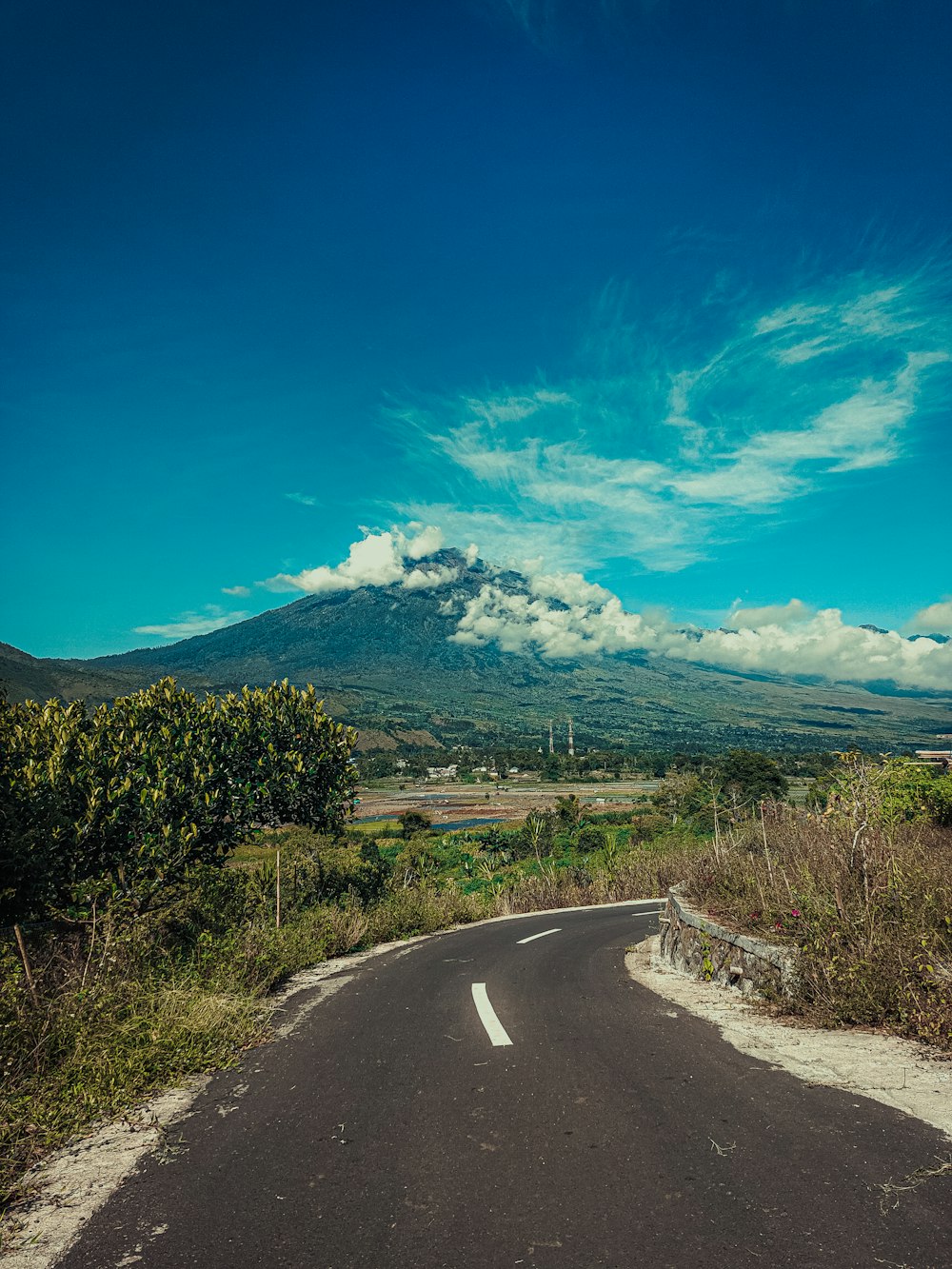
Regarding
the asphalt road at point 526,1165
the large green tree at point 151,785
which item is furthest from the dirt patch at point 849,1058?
the large green tree at point 151,785

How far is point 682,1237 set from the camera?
10.6 ft

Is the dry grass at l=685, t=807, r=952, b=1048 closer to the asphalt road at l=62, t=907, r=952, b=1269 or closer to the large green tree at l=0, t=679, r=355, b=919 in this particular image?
the asphalt road at l=62, t=907, r=952, b=1269

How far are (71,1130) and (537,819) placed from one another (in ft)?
274

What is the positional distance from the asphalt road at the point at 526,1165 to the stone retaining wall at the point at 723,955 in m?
1.18

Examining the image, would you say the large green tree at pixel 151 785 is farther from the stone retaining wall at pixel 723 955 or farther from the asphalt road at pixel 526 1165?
the stone retaining wall at pixel 723 955

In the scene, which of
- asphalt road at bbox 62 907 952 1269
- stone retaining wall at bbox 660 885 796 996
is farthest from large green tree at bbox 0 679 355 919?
stone retaining wall at bbox 660 885 796 996

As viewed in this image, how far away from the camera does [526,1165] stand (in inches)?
159

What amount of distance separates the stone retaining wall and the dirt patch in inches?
13.7

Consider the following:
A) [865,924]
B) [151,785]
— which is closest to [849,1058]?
[865,924]

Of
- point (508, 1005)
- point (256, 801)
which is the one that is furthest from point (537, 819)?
point (508, 1005)

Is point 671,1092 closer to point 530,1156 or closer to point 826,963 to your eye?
point 530,1156

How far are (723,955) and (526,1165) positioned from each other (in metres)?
5.44

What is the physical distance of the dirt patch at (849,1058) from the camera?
476 centimetres

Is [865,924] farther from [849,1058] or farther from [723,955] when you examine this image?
[723,955]
